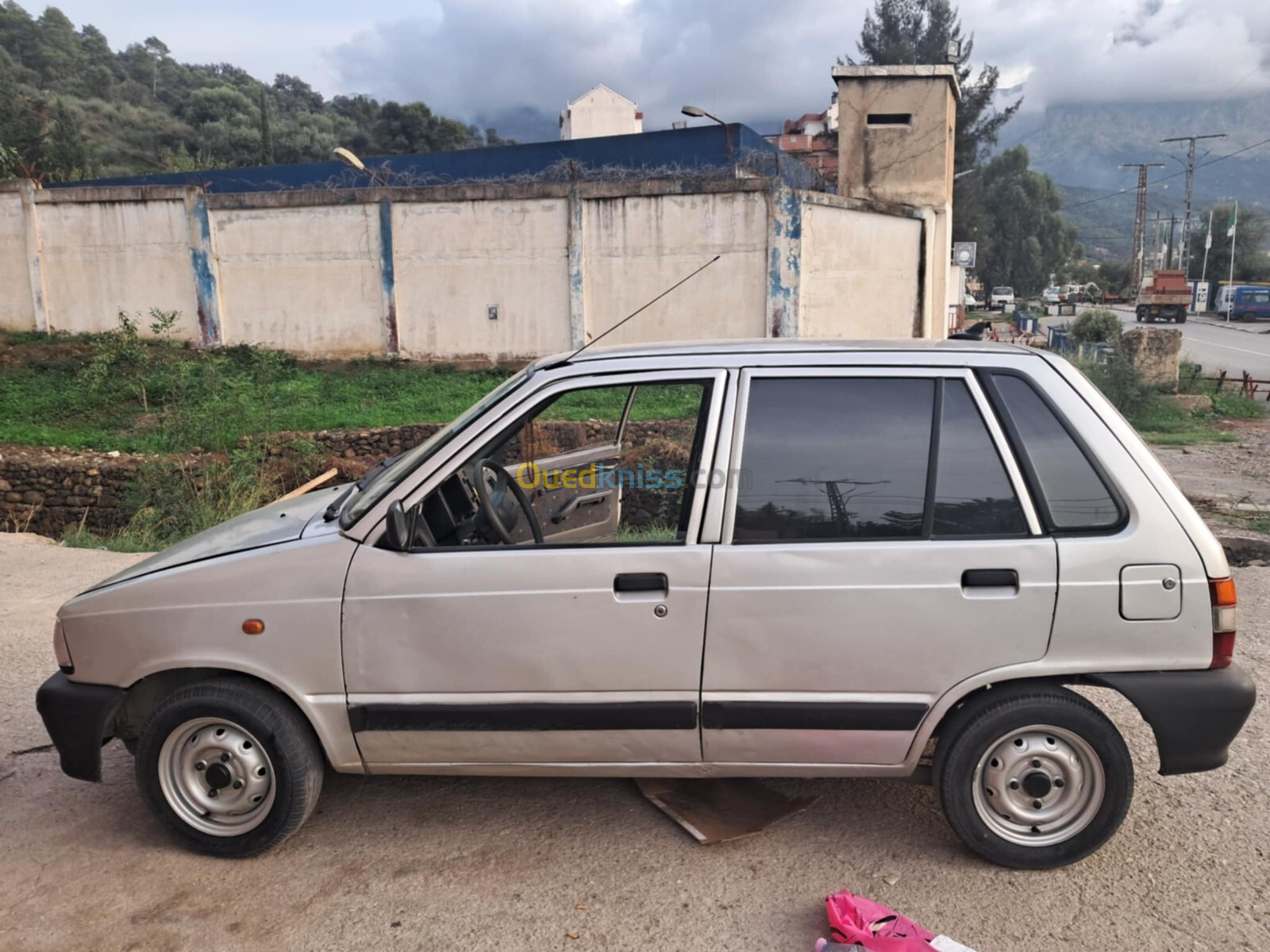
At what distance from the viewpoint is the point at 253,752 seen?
11.0ft

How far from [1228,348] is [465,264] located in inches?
1232

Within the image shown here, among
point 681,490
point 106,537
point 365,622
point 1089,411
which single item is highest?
point 1089,411

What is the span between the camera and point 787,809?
12.1 feet

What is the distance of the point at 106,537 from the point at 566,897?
9.34m

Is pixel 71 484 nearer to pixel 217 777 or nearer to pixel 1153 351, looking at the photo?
pixel 217 777

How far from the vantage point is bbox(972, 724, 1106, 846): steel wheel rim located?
3.21 meters

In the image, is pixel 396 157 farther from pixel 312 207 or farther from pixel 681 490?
pixel 681 490

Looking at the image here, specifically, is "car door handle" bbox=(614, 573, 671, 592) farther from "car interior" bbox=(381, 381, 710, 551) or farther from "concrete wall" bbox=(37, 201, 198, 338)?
"concrete wall" bbox=(37, 201, 198, 338)

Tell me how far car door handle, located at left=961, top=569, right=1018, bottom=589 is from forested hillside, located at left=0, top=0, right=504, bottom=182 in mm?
37413

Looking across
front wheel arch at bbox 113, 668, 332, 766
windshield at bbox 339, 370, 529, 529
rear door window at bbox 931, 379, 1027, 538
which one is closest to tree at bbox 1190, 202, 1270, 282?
rear door window at bbox 931, 379, 1027, 538

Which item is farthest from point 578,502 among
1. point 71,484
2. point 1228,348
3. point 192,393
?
point 1228,348

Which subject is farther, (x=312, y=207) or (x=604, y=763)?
(x=312, y=207)

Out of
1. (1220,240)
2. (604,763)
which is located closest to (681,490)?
(604,763)

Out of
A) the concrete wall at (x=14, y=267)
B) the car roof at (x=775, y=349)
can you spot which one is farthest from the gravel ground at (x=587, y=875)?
the concrete wall at (x=14, y=267)
